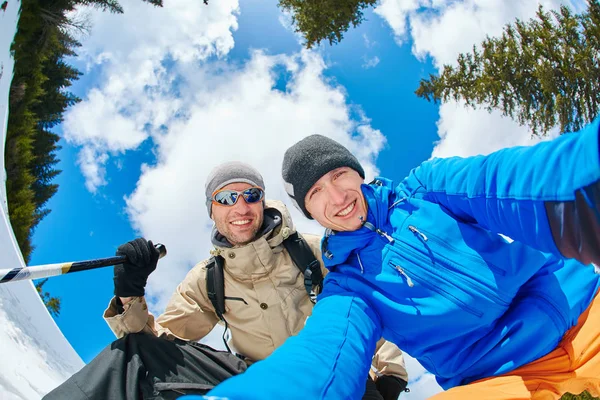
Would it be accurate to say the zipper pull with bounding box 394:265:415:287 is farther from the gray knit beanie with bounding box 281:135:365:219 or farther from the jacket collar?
the gray knit beanie with bounding box 281:135:365:219

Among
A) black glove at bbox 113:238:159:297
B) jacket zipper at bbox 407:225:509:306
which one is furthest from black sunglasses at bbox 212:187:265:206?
jacket zipper at bbox 407:225:509:306

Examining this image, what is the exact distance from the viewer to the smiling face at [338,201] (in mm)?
2242

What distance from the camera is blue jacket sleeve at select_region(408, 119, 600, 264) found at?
1122 millimetres

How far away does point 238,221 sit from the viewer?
11.6ft

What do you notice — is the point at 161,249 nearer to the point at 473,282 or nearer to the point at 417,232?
the point at 417,232

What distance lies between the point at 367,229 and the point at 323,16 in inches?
390

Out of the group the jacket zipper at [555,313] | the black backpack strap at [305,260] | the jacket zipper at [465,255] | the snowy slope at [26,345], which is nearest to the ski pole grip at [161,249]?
the black backpack strap at [305,260]

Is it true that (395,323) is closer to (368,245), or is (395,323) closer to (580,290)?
(368,245)

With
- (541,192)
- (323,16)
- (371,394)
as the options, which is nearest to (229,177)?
(371,394)

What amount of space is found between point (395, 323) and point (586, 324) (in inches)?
40.7

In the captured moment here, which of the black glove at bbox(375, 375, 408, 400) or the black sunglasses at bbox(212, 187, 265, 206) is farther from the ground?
the black sunglasses at bbox(212, 187, 265, 206)

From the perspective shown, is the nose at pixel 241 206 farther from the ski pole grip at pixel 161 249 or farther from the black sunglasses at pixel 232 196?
the ski pole grip at pixel 161 249

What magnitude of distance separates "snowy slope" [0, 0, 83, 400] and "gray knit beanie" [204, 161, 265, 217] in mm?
2640

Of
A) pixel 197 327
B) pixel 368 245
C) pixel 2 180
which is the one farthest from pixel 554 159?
pixel 2 180
